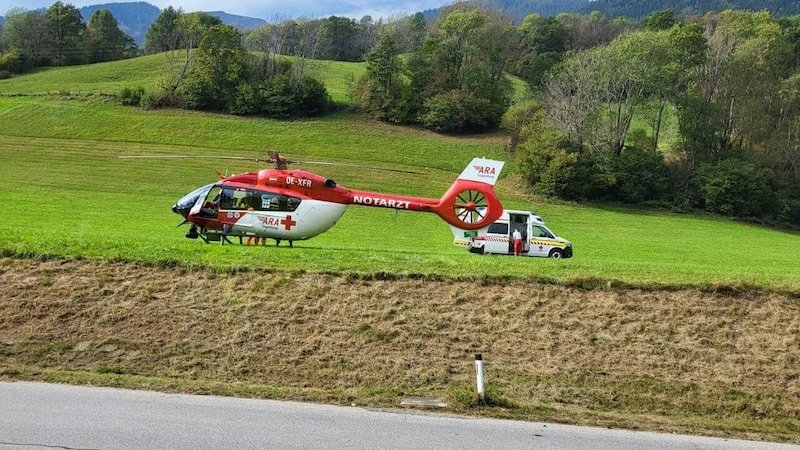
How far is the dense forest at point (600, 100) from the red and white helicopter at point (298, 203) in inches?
1345

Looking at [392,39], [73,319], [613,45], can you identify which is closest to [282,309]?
[73,319]

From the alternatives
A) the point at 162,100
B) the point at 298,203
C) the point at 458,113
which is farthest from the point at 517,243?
the point at 162,100

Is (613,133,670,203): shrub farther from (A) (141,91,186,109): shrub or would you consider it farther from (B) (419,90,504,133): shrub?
(A) (141,91,186,109): shrub

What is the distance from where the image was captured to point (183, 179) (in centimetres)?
4497

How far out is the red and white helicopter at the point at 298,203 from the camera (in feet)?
55.1

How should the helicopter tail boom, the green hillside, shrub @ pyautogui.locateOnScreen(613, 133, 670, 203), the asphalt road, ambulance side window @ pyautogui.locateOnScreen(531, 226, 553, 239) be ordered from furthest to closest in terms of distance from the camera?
shrub @ pyautogui.locateOnScreen(613, 133, 670, 203), ambulance side window @ pyautogui.locateOnScreen(531, 226, 553, 239), the helicopter tail boom, the green hillside, the asphalt road

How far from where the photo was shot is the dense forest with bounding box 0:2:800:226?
167ft

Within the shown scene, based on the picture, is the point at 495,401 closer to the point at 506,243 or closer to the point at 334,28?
the point at 506,243

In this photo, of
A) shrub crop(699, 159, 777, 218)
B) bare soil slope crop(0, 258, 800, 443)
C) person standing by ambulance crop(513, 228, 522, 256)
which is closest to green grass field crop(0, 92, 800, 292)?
bare soil slope crop(0, 258, 800, 443)

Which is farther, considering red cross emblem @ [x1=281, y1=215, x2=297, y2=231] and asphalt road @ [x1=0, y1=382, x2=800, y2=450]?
red cross emblem @ [x1=281, y1=215, x2=297, y2=231]

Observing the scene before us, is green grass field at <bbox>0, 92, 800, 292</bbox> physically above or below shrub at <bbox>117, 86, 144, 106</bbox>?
below

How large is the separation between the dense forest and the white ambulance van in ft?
85.4

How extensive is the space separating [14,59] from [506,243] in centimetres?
8939

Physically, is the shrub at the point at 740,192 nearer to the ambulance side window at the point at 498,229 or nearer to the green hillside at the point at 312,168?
the green hillside at the point at 312,168
